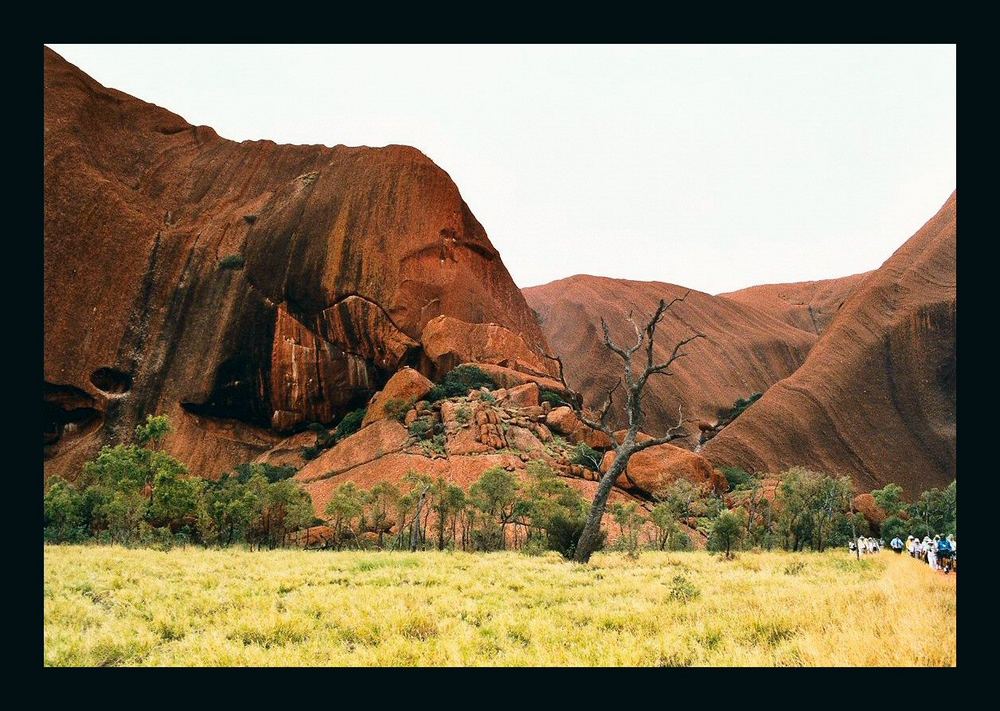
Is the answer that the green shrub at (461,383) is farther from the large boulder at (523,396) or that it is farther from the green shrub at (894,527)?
the green shrub at (894,527)

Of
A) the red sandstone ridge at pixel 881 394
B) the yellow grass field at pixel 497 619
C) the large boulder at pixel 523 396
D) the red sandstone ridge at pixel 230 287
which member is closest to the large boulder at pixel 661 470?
the large boulder at pixel 523 396

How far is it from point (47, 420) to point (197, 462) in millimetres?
11410

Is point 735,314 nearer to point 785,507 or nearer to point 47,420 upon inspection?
point 785,507

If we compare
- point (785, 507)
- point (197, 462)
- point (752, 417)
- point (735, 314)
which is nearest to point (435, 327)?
point (197, 462)

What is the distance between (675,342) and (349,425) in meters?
62.7

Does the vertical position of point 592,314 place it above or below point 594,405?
above

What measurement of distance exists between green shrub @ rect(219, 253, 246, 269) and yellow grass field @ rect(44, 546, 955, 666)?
49.1 metres

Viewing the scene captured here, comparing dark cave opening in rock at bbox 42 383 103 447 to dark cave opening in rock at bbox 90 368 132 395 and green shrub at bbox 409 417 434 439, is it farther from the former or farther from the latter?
green shrub at bbox 409 417 434 439

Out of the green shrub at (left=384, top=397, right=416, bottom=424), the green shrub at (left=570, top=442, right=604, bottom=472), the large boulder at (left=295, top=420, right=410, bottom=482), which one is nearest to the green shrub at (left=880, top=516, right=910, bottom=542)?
the green shrub at (left=570, top=442, right=604, bottom=472)

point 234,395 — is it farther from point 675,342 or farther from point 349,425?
point 675,342

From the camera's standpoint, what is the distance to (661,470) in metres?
41.7

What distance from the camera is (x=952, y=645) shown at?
18.4 feet

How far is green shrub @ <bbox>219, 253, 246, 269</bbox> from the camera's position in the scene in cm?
5588

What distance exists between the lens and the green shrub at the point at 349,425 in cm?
5247
